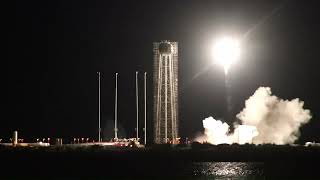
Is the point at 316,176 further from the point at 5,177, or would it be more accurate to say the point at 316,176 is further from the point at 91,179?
the point at 5,177

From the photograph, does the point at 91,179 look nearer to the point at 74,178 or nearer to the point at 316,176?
the point at 74,178

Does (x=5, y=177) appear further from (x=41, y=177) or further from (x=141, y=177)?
(x=141, y=177)

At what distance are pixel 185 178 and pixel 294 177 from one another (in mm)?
22445

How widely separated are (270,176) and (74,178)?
135 ft

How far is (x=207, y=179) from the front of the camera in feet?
626

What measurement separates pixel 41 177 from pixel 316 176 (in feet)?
188

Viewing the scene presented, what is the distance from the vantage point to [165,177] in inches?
7830

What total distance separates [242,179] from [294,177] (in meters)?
11.8

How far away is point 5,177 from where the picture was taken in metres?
191

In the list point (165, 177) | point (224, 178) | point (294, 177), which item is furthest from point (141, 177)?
point (294, 177)

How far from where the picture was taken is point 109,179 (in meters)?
189

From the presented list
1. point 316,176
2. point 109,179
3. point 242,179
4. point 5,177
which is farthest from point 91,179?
point 316,176

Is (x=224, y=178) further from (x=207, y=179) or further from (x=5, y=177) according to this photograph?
(x=5, y=177)

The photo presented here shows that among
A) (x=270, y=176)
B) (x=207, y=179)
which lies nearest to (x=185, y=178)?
(x=207, y=179)
